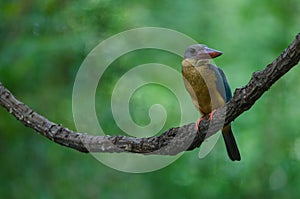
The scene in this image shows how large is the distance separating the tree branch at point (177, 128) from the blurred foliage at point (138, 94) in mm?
1731

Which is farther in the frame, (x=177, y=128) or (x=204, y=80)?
(x=204, y=80)

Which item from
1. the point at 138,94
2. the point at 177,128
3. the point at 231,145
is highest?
the point at 138,94

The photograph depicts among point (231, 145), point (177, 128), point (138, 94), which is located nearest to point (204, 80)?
point (231, 145)

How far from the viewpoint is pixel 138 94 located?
4734 mm

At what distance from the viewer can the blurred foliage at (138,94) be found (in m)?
4.66

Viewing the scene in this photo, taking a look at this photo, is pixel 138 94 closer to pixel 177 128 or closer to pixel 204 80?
pixel 204 80

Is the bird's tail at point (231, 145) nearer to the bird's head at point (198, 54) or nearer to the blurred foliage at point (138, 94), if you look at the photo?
the bird's head at point (198, 54)

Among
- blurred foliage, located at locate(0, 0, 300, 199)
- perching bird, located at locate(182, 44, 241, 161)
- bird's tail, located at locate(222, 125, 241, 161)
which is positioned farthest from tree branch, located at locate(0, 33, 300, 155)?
blurred foliage, located at locate(0, 0, 300, 199)

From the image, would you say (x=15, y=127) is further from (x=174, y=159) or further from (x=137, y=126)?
(x=174, y=159)

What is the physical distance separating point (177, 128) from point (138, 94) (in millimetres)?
2216

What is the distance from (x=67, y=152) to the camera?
493 cm

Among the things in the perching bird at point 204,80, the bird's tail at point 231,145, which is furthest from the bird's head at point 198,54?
the bird's tail at point 231,145

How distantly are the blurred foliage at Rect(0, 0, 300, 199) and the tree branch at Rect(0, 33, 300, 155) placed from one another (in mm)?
1731

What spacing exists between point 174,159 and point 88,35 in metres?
1.23
